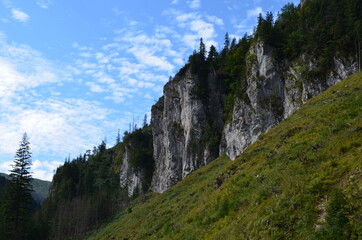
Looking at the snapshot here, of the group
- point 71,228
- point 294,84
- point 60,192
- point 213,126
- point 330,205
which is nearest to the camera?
point 330,205

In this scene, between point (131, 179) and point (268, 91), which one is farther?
point (131, 179)

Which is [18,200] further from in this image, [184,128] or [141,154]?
[141,154]

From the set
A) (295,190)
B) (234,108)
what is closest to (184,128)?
(234,108)

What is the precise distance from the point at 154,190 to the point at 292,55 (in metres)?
66.2

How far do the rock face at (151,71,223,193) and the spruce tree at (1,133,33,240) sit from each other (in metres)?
43.7

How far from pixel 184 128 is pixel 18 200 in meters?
52.7

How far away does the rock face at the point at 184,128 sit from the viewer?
85312 mm

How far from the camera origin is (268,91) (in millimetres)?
60531

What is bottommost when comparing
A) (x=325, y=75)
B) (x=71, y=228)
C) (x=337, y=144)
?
(x=71, y=228)

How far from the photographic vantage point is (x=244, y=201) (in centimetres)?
1670

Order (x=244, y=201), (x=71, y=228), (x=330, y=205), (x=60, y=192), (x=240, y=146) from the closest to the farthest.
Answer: (x=330, y=205)
(x=244, y=201)
(x=240, y=146)
(x=71, y=228)
(x=60, y=192)

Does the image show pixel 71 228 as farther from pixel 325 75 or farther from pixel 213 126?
pixel 325 75

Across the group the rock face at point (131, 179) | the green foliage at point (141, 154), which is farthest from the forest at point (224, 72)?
the rock face at point (131, 179)

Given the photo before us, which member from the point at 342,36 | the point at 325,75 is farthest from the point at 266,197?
the point at 342,36
